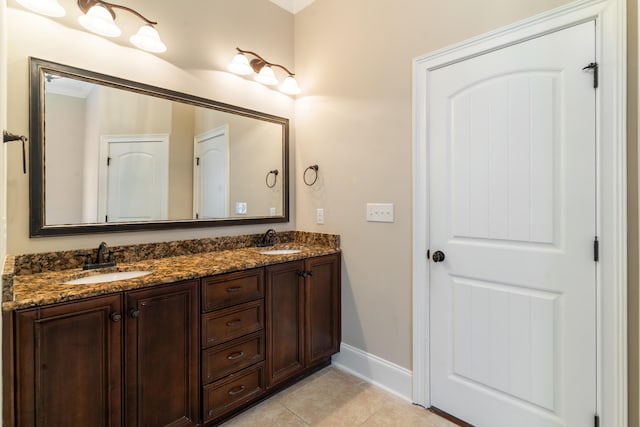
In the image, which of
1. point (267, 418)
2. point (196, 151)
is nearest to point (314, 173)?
point (196, 151)

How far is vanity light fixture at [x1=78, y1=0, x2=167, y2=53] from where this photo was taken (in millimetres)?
1571

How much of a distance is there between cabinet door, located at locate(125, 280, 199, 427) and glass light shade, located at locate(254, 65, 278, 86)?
1.60 metres

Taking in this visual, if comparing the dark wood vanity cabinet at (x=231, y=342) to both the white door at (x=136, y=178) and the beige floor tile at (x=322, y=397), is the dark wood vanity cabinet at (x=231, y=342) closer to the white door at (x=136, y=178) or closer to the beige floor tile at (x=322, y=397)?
the beige floor tile at (x=322, y=397)

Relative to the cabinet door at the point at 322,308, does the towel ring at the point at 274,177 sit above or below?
above

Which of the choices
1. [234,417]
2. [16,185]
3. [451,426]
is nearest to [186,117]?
[16,185]

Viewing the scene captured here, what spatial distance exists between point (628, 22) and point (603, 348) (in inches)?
53.5

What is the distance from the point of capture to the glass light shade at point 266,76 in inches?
92.9

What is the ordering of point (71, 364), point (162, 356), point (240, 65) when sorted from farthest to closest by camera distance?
point (240, 65), point (162, 356), point (71, 364)

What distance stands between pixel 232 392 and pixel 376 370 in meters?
0.96

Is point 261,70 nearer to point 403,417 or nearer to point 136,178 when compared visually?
point 136,178

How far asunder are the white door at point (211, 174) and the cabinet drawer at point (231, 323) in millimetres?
730

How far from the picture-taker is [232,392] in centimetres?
172

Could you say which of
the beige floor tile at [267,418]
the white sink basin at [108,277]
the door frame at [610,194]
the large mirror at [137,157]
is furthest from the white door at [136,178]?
the door frame at [610,194]

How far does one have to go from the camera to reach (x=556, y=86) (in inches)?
56.4
